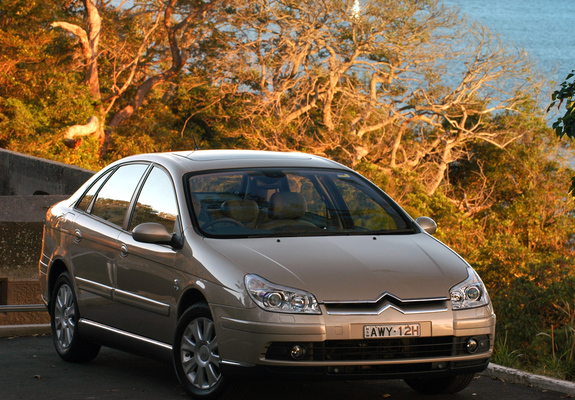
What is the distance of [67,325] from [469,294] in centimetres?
341

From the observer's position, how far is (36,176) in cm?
1545

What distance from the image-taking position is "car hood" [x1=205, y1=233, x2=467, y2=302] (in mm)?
5125

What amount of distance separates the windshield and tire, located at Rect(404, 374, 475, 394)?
101 centimetres

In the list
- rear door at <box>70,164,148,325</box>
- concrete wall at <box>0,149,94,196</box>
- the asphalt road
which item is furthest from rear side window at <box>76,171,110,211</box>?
concrete wall at <box>0,149,94,196</box>

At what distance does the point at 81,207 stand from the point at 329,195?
2151mm

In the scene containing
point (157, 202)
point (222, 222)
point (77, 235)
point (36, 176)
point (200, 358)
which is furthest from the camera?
point (36, 176)

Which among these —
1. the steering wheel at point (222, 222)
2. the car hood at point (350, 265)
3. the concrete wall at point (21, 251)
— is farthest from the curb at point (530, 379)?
the concrete wall at point (21, 251)

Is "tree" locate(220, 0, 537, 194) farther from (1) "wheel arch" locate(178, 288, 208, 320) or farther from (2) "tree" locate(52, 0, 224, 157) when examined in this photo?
(1) "wheel arch" locate(178, 288, 208, 320)

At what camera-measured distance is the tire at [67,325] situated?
23.4 ft

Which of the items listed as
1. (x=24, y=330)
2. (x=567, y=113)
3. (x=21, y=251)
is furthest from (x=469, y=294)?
(x=21, y=251)

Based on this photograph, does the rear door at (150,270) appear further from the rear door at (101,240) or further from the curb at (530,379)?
the curb at (530,379)

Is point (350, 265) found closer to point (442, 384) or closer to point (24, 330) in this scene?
point (442, 384)

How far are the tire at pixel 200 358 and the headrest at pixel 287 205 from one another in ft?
3.17

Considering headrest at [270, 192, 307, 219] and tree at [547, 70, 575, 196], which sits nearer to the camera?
headrest at [270, 192, 307, 219]
